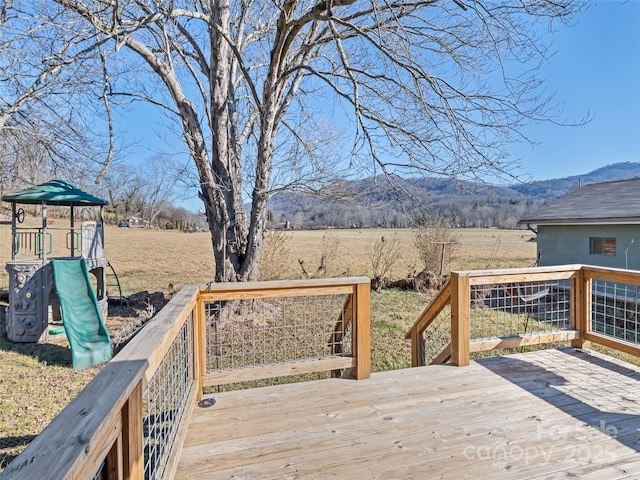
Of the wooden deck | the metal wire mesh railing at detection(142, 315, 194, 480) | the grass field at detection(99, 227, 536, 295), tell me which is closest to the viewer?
the metal wire mesh railing at detection(142, 315, 194, 480)

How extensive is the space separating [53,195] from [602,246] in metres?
13.5

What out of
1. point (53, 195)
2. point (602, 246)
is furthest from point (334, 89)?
point (602, 246)

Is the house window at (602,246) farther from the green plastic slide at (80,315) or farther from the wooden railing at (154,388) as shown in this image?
the green plastic slide at (80,315)

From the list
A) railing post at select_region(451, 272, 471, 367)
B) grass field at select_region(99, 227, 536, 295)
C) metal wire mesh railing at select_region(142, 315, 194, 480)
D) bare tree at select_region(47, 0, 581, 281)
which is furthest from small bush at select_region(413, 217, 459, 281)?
metal wire mesh railing at select_region(142, 315, 194, 480)

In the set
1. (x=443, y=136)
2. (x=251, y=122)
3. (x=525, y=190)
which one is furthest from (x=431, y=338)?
Result: (x=251, y=122)

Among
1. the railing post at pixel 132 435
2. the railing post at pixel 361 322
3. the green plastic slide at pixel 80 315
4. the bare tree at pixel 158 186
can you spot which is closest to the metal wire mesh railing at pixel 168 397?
the railing post at pixel 132 435

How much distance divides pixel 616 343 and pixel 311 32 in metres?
6.72

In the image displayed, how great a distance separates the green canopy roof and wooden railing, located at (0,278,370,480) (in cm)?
572

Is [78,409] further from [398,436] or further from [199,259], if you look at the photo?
[199,259]

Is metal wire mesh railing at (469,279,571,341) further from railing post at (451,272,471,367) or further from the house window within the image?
the house window

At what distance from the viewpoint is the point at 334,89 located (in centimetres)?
598

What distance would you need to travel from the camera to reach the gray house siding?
31.1 ft

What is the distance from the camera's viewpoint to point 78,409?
3.03 ft

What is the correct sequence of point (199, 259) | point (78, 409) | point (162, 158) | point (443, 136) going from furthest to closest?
1. point (199, 259)
2. point (162, 158)
3. point (443, 136)
4. point (78, 409)
